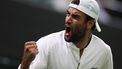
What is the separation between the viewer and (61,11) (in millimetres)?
8359

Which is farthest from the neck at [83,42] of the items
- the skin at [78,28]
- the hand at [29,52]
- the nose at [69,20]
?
the hand at [29,52]

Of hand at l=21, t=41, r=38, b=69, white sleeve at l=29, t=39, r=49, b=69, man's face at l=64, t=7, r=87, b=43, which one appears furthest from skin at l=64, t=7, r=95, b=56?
hand at l=21, t=41, r=38, b=69

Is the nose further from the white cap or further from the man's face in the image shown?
the white cap

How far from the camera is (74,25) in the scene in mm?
5098

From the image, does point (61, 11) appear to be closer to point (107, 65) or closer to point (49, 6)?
point (49, 6)

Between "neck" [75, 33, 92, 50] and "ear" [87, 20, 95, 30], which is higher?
"ear" [87, 20, 95, 30]

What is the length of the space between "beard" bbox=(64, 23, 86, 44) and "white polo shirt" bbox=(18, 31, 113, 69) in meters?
0.09

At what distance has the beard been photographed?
508cm

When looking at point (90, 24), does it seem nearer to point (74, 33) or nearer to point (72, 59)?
point (74, 33)

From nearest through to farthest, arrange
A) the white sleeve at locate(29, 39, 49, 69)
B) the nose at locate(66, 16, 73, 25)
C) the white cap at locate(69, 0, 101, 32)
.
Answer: the white sleeve at locate(29, 39, 49, 69)
the nose at locate(66, 16, 73, 25)
the white cap at locate(69, 0, 101, 32)

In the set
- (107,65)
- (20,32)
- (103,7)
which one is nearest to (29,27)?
(20,32)

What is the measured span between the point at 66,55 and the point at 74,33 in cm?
22

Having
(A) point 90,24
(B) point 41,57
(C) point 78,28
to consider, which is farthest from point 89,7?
(B) point 41,57

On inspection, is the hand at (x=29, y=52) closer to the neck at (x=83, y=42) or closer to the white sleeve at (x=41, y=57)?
the white sleeve at (x=41, y=57)
